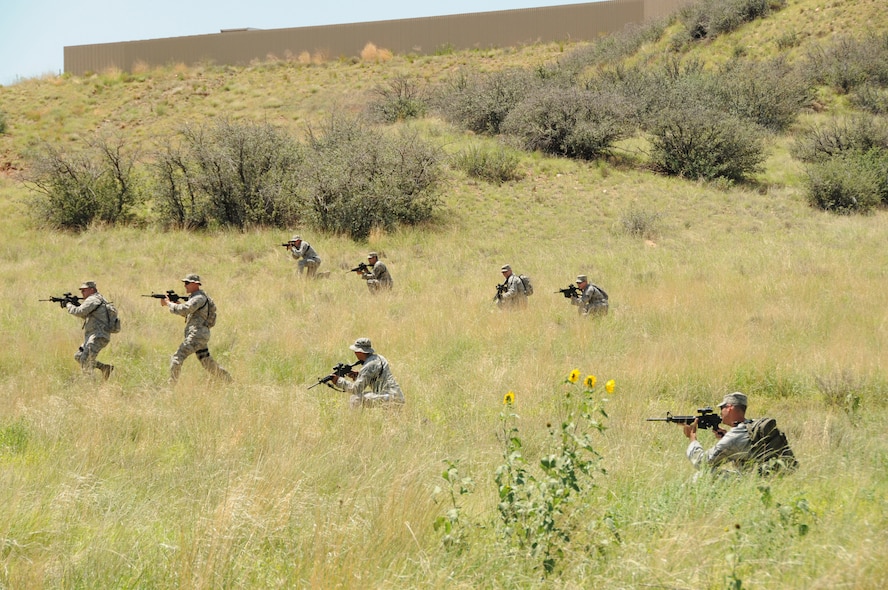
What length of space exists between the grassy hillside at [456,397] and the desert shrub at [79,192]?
0.70 meters

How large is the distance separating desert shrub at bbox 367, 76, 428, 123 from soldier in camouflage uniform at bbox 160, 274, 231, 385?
2159 centimetres

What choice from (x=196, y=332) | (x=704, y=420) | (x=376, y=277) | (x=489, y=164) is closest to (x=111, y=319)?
(x=196, y=332)

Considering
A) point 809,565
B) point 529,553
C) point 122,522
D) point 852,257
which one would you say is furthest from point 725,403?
point 852,257

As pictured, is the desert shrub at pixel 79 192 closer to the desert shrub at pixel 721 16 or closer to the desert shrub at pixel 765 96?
the desert shrub at pixel 765 96

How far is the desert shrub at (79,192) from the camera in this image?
66.8 feet

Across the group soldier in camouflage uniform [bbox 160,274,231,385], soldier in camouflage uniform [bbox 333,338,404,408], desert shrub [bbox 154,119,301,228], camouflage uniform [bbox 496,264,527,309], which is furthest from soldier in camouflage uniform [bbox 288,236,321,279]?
soldier in camouflage uniform [bbox 333,338,404,408]

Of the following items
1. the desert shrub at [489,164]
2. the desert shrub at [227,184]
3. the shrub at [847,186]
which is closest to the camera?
the desert shrub at [227,184]

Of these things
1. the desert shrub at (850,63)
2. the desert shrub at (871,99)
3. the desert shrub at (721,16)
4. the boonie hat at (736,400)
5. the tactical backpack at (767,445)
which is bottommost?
the tactical backpack at (767,445)

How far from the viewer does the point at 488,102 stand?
1079 inches

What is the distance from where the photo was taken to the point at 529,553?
11.1ft

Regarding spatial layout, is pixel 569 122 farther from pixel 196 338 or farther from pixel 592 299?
pixel 196 338

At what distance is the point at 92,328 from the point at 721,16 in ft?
121

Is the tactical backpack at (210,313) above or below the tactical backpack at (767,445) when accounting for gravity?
below

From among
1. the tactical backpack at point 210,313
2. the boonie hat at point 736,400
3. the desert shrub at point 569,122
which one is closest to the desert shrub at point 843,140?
the desert shrub at point 569,122
